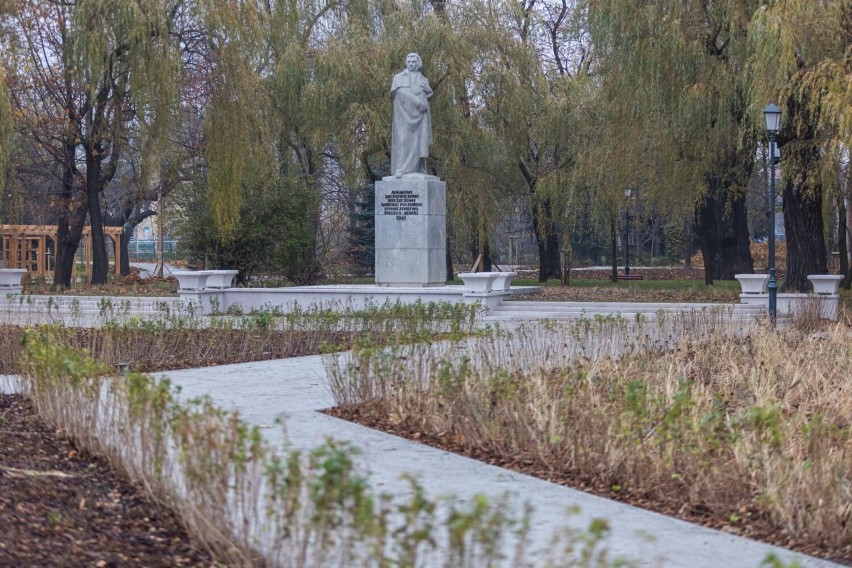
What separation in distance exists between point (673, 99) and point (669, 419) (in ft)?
59.0

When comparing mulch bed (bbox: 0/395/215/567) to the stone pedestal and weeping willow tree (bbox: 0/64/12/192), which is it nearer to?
the stone pedestal

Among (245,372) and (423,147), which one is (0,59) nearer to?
(423,147)

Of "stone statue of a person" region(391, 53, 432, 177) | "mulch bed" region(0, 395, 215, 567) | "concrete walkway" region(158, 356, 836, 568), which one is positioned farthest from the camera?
"stone statue of a person" region(391, 53, 432, 177)

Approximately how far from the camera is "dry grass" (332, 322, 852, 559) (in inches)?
248

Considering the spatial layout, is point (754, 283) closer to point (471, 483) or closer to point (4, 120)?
point (4, 120)

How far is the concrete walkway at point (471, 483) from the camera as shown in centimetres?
564

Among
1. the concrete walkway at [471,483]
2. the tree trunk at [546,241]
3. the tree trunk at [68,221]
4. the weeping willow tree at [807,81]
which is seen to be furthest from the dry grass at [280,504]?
the tree trunk at [546,241]

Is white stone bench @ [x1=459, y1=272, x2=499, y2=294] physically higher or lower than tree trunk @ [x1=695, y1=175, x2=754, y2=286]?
lower

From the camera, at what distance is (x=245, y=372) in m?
12.5

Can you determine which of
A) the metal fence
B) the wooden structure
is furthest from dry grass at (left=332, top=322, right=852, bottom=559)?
the metal fence

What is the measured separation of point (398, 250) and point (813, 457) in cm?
1671

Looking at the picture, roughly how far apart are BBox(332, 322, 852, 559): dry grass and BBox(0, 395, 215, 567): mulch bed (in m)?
2.61

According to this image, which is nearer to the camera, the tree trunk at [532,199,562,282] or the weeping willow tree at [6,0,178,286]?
the weeping willow tree at [6,0,178,286]

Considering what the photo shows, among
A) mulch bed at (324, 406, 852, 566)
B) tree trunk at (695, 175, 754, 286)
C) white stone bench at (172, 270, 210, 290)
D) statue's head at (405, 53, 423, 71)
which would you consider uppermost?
statue's head at (405, 53, 423, 71)
